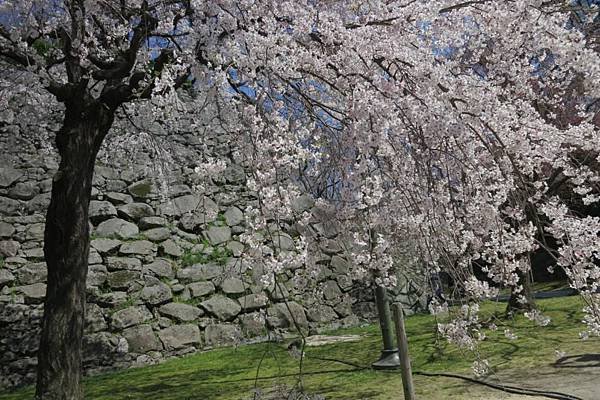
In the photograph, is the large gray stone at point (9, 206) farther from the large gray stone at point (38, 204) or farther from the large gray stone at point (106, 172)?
the large gray stone at point (106, 172)

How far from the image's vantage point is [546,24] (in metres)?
2.68

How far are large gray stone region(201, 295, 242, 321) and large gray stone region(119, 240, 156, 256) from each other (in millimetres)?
956

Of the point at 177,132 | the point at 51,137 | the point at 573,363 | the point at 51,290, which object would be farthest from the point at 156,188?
the point at 573,363

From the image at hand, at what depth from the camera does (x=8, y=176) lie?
6.40m

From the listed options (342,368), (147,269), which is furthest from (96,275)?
(342,368)

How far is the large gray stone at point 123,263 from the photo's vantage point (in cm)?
625

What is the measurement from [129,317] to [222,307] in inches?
45.3

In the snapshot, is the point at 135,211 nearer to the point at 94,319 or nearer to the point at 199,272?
the point at 199,272

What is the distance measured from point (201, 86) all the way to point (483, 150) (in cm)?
178

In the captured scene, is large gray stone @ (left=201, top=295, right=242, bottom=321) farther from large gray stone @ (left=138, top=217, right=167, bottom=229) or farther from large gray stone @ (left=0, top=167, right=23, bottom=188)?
large gray stone @ (left=0, top=167, right=23, bottom=188)

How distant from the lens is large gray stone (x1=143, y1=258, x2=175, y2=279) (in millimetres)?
6457

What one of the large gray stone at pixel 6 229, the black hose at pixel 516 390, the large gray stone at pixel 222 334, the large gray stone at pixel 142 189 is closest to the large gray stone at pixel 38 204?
the large gray stone at pixel 6 229

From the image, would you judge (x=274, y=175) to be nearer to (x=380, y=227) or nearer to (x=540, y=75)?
(x=380, y=227)

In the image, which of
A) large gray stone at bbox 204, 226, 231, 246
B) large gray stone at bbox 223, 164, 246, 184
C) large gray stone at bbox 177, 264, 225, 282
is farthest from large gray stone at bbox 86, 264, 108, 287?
large gray stone at bbox 223, 164, 246, 184
